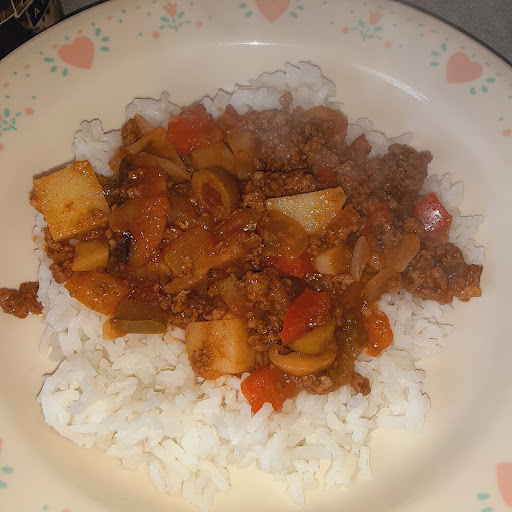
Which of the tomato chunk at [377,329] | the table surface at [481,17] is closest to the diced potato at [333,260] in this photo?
the tomato chunk at [377,329]

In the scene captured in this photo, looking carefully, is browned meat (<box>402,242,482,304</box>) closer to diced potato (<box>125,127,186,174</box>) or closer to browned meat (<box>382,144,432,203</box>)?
browned meat (<box>382,144,432,203</box>)

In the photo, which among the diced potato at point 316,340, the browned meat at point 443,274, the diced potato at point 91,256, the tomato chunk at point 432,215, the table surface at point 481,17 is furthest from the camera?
the table surface at point 481,17

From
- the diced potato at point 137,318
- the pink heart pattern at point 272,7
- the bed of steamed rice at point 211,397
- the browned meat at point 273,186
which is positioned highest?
the pink heart pattern at point 272,7

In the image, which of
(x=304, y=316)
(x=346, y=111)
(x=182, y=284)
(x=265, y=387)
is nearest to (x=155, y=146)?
(x=182, y=284)

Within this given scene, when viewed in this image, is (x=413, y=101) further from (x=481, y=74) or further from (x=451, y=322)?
(x=451, y=322)

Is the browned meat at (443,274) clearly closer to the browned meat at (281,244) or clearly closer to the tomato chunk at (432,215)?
the browned meat at (281,244)

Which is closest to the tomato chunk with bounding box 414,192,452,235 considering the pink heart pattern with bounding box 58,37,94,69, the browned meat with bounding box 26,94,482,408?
the browned meat with bounding box 26,94,482,408

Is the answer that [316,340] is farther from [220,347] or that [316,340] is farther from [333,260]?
[220,347]
